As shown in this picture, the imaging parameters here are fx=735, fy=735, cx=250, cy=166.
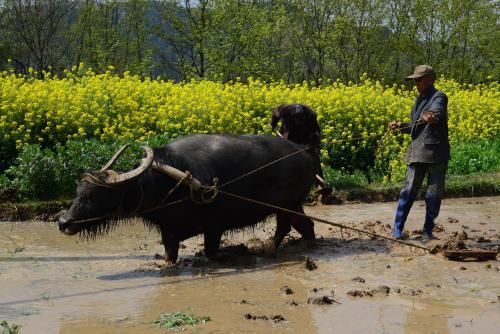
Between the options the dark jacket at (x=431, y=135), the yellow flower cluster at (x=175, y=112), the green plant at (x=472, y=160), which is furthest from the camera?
the green plant at (x=472, y=160)

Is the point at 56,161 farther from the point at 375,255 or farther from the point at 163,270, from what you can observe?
the point at 375,255

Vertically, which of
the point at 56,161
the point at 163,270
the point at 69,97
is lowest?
the point at 163,270

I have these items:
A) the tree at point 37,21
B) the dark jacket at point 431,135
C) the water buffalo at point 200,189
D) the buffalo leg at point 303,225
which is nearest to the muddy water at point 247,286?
the buffalo leg at point 303,225

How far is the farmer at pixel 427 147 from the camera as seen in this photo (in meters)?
7.41

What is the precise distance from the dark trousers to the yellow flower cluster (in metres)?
3.67

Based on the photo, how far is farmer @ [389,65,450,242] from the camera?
741 centimetres

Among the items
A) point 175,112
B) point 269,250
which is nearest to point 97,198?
point 269,250

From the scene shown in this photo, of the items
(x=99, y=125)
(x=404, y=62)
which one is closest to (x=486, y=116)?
(x=99, y=125)

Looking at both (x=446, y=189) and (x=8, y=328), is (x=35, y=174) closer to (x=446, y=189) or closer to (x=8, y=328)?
(x=8, y=328)

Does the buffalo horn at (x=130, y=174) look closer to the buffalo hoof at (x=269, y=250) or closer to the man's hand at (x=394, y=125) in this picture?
the buffalo hoof at (x=269, y=250)

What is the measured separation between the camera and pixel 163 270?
691cm

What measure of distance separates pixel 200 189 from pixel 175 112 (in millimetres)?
5570

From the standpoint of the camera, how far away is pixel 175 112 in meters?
12.4

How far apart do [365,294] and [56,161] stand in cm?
568
